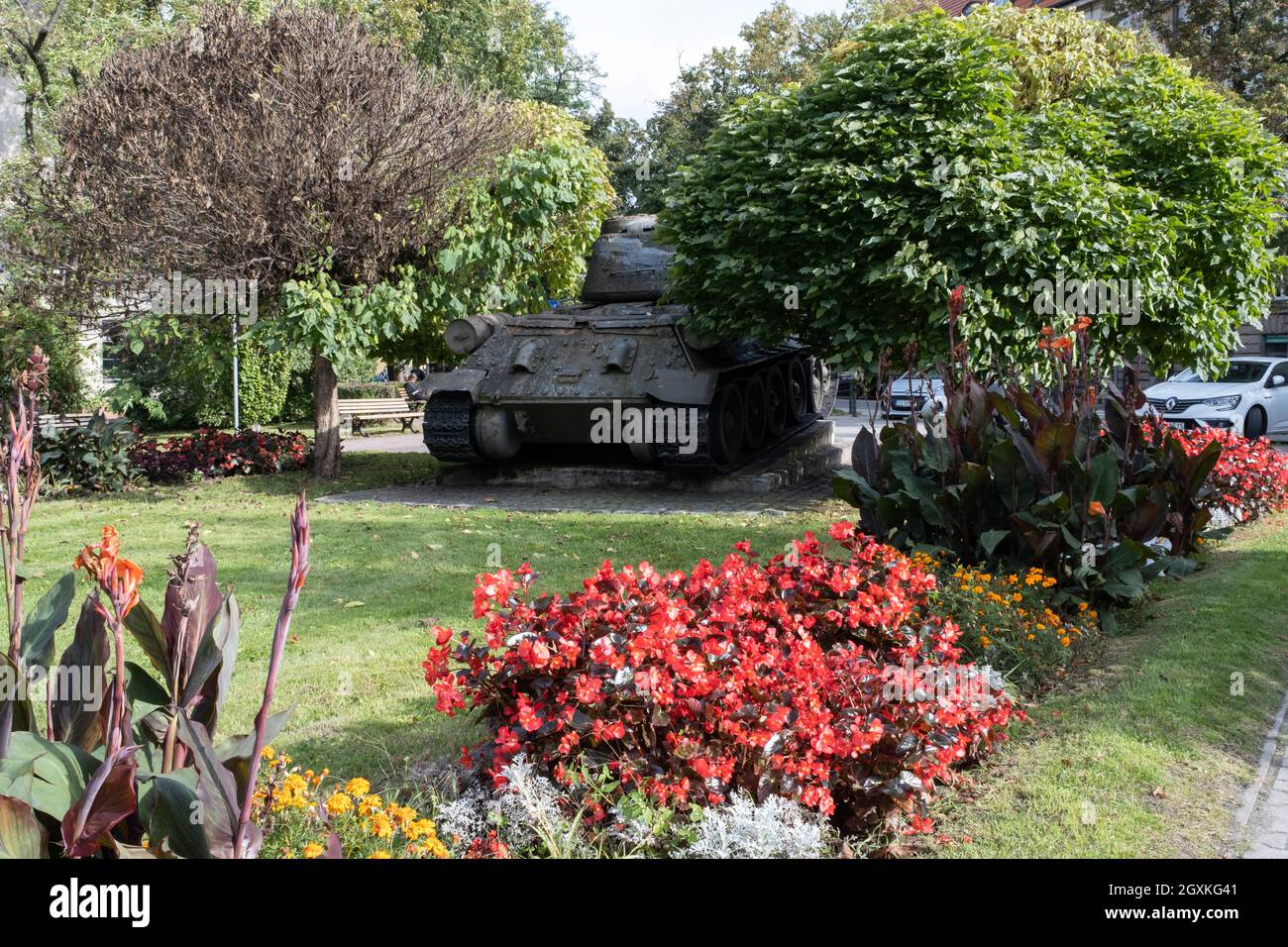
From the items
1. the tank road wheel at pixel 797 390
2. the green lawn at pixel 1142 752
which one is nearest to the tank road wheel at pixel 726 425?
the tank road wheel at pixel 797 390

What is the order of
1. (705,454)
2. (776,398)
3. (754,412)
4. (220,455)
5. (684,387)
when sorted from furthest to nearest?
(776,398) < (220,455) < (754,412) < (705,454) < (684,387)

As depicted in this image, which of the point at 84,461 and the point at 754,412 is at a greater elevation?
the point at 754,412

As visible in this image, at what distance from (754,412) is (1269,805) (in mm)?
10780

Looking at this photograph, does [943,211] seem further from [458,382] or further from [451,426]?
[451,426]

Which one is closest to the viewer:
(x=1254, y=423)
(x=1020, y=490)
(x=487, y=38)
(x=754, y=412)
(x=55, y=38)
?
(x=1020, y=490)

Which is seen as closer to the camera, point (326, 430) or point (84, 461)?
point (84, 461)

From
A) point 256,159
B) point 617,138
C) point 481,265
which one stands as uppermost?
point 617,138

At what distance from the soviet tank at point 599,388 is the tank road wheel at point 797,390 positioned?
1950 millimetres

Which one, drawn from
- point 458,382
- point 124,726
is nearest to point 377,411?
point 458,382

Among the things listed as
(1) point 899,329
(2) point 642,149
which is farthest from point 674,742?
(2) point 642,149

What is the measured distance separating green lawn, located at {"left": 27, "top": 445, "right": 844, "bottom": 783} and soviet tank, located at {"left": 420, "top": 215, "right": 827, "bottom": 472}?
5.19 ft

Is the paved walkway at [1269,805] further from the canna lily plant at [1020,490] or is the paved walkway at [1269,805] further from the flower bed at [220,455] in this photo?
the flower bed at [220,455]

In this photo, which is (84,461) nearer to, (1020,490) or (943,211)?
(943,211)

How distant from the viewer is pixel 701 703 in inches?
141
